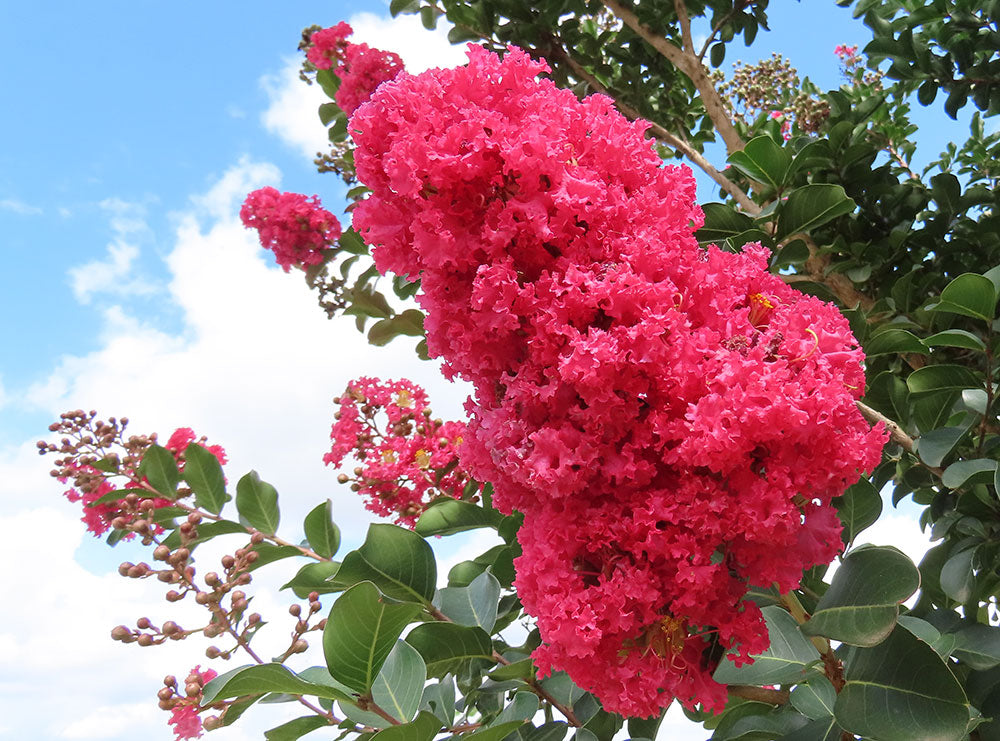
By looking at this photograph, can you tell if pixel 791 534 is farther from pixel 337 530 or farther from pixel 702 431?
pixel 337 530

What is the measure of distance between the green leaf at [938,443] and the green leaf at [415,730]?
123 centimetres

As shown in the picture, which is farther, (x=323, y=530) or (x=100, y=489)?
(x=100, y=489)

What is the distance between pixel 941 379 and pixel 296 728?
1.67 metres

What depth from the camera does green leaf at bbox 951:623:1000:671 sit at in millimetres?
1514

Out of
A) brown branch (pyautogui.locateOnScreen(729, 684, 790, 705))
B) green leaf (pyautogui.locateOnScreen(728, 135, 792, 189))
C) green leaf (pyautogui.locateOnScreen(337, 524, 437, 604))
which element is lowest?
brown branch (pyautogui.locateOnScreen(729, 684, 790, 705))

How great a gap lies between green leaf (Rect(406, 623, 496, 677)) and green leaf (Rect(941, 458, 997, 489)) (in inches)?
39.2

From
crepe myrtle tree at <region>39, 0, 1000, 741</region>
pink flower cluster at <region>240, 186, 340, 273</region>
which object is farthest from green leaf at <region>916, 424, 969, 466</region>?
pink flower cluster at <region>240, 186, 340, 273</region>

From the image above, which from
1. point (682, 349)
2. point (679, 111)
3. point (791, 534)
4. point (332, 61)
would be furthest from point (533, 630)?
point (679, 111)

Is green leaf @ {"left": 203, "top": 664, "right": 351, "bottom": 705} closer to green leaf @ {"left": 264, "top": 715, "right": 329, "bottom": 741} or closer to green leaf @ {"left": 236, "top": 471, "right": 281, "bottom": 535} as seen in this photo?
green leaf @ {"left": 264, "top": 715, "right": 329, "bottom": 741}

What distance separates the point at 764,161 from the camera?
2.10 m

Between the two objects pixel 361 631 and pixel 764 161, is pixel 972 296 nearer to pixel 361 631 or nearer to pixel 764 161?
pixel 764 161

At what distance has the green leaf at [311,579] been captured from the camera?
177 centimetres

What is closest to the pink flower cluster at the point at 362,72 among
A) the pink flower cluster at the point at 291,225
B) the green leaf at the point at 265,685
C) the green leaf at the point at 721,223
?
the pink flower cluster at the point at 291,225

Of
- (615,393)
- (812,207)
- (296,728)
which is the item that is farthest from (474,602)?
(812,207)
